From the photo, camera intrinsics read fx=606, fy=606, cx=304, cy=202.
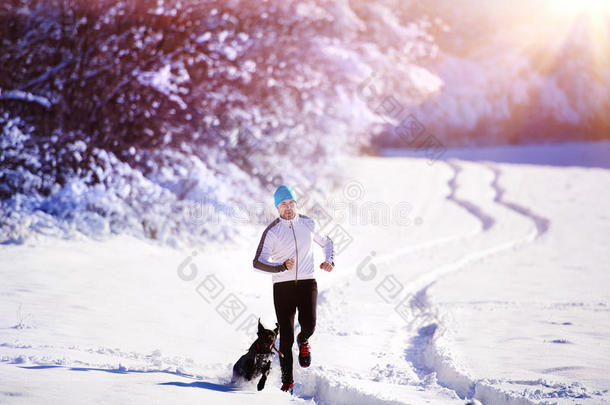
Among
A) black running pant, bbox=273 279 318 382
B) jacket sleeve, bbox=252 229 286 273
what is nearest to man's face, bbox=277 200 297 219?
jacket sleeve, bbox=252 229 286 273

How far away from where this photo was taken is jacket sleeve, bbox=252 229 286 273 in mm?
4324

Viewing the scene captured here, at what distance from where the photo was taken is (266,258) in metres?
4.40

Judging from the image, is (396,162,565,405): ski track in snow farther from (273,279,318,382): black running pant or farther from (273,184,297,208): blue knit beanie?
(273,184,297,208): blue knit beanie

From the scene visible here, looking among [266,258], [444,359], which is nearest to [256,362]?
[266,258]

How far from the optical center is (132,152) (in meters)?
9.72

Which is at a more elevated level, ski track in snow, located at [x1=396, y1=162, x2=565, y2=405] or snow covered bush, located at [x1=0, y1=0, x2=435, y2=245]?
snow covered bush, located at [x1=0, y1=0, x2=435, y2=245]

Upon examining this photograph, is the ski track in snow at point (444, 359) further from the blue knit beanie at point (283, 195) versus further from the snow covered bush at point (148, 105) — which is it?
the snow covered bush at point (148, 105)

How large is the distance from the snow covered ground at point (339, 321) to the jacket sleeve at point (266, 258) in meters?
0.50

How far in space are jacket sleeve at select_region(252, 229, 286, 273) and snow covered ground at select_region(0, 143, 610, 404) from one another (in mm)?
499

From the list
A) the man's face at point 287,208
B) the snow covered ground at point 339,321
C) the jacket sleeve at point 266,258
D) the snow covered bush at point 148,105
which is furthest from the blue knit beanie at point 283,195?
the snow covered bush at point 148,105

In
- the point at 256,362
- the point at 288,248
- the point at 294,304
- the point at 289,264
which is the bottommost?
the point at 256,362

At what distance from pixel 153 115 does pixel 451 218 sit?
31.8 ft

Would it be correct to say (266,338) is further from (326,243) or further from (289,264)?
(326,243)

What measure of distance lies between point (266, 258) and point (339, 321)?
9.68 ft
